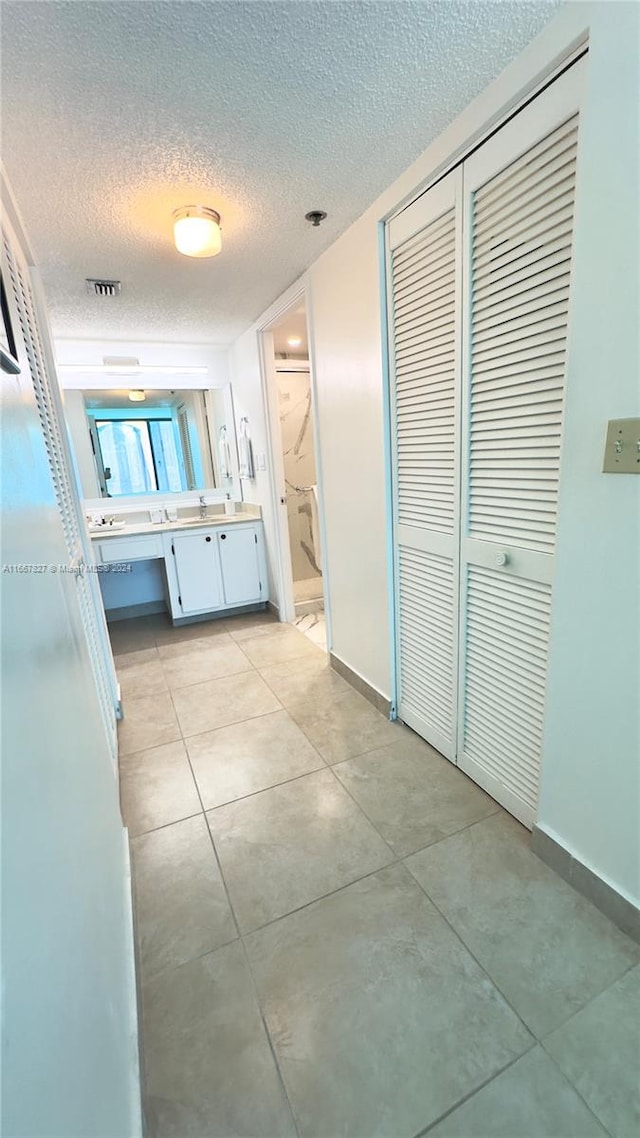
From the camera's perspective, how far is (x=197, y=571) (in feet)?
11.6

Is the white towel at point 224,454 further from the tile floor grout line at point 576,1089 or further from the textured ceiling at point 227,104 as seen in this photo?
the tile floor grout line at point 576,1089

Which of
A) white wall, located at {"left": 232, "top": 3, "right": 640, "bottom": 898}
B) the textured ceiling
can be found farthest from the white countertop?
white wall, located at {"left": 232, "top": 3, "right": 640, "bottom": 898}

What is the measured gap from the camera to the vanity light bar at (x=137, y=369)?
3320 millimetres

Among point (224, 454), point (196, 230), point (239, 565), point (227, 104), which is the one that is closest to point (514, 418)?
point (227, 104)

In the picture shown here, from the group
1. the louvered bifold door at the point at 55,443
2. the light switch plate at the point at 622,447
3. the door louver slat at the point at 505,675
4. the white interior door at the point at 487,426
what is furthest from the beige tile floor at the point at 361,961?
the light switch plate at the point at 622,447

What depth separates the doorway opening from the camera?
13.5 feet

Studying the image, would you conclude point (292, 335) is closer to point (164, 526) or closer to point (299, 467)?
point (299, 467)

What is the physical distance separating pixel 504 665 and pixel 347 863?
0.82m

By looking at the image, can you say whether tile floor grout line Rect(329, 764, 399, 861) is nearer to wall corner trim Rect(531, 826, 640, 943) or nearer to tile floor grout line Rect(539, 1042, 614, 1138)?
wall corner trim Rect(531, 826, 640, 943)

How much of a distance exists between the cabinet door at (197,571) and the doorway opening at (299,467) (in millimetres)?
714

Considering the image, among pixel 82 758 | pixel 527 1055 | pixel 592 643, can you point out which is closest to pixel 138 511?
pixel 82 758

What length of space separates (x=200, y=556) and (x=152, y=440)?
1.07 m

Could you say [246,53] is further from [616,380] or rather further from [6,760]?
[6,760]

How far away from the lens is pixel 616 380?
1021 millimetres
